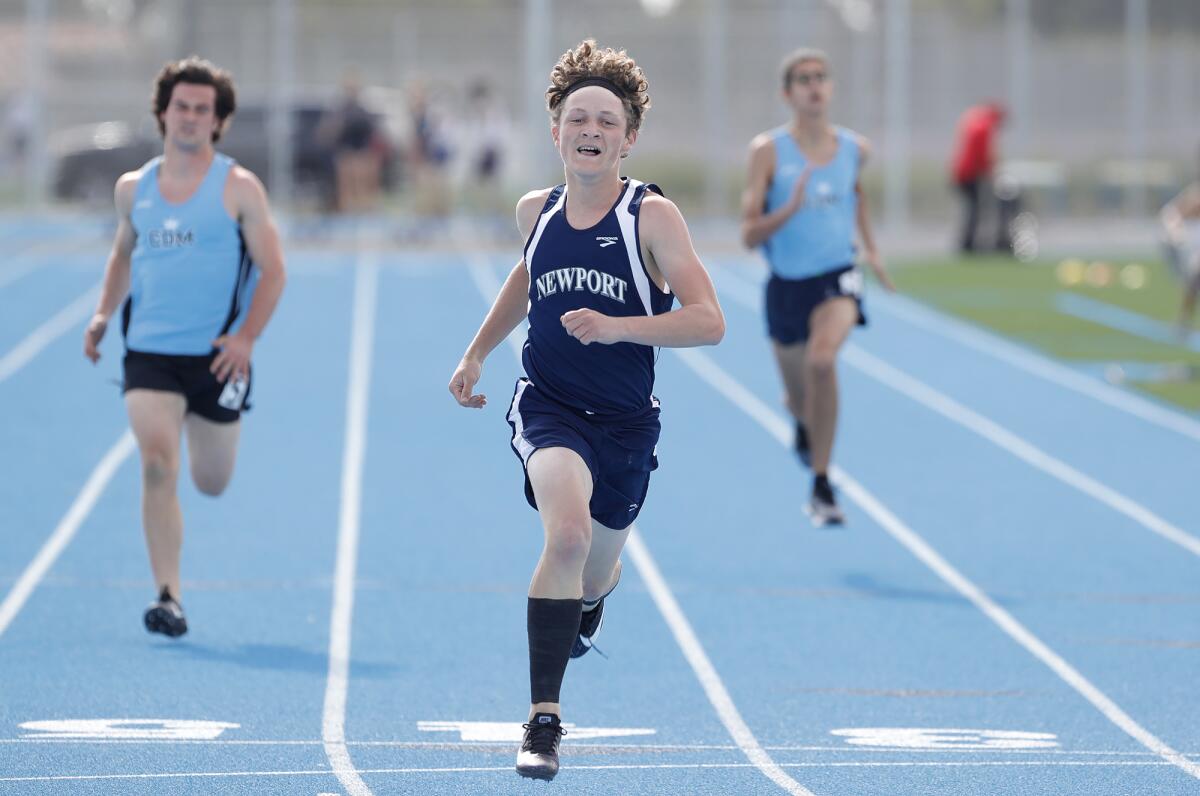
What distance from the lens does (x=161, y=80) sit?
721 centimetres

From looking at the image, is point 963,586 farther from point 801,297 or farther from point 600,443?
point 600,443

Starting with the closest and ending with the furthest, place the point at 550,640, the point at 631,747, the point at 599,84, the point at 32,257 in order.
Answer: the point at 550,640, the point at 599,84, the point at 631,747, the point at 32,257

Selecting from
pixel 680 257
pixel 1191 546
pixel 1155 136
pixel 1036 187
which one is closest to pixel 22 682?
pixel 680 257

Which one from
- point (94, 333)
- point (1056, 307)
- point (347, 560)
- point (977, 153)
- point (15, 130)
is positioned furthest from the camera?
point (15, 130)

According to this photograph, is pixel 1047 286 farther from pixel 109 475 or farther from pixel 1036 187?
pixel 109 475

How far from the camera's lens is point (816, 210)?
9.18 metres

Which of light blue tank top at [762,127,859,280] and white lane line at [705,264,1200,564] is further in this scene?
white lane line at [705,264,1200,564]

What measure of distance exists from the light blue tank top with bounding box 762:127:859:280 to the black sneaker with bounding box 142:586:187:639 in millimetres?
3450

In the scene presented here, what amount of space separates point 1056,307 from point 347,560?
40.6ft

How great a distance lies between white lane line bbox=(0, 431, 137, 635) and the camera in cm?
767

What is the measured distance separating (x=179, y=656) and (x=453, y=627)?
1055 millimetres

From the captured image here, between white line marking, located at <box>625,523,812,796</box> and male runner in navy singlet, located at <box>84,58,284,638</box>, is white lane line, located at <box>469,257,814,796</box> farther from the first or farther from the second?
male runner in navy singlet, located at <box>84,58,284,638</box>

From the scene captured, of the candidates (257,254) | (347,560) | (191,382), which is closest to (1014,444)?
(347,560)

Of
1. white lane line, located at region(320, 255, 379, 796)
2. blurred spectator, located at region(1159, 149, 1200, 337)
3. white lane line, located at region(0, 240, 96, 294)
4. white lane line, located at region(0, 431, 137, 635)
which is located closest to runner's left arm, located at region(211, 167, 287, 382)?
white lane line, located at region(320, 255, 379, 796)
